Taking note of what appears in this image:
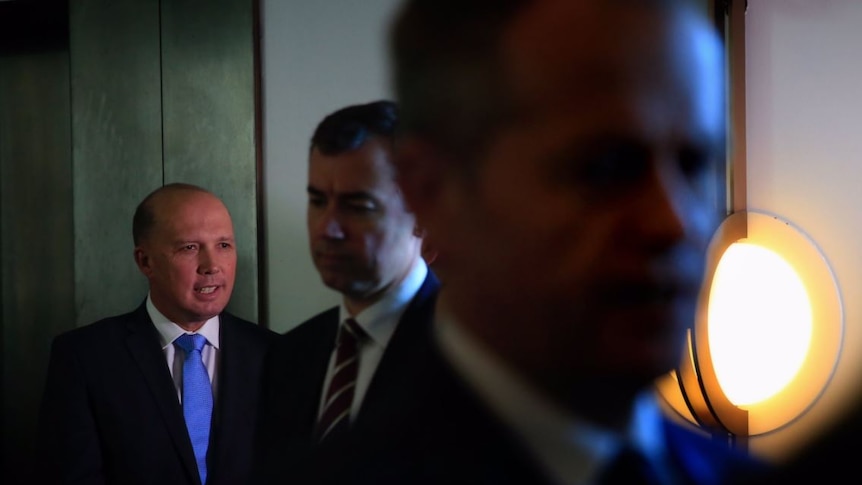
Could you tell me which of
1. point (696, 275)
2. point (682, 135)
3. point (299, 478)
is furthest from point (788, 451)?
point (299, 478)

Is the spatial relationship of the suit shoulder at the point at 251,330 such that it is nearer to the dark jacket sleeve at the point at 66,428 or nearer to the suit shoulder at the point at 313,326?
the suit shoulder at the point at 313,326

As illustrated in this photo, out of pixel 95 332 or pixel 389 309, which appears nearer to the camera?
pixel 389 309

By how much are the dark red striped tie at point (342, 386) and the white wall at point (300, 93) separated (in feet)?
0.10

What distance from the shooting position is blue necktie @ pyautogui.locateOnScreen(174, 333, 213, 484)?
2.24 feet

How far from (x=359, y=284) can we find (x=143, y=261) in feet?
0.79

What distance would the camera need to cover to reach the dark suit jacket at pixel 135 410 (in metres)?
0.67

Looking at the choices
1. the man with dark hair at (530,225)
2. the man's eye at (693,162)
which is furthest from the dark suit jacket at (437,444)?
the man's eye at (693,162)

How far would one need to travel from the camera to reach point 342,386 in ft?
2.02

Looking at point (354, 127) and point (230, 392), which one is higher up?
point (354, 127)

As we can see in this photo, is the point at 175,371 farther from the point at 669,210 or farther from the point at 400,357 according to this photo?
the point at 669,210

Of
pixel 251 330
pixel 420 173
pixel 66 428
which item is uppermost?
pixel 420 173

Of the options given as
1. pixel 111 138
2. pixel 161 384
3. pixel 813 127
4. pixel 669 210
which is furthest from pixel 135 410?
pixel 813 127

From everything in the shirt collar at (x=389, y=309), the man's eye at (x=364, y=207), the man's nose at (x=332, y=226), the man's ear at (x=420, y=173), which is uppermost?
Answer: the man's ear at (x=420, y=173)

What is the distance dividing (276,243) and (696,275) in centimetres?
34
